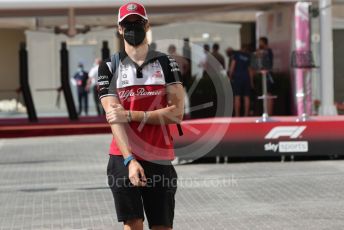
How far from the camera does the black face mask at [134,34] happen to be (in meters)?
5.16

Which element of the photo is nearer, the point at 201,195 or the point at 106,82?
the point at 106,82

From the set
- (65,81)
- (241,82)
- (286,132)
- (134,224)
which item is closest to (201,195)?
(286,132)

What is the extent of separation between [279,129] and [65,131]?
8.89 m

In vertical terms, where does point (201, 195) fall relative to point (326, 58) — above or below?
below

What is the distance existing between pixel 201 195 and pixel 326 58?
11.0 meters

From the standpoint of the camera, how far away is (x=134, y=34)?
5.16 metres

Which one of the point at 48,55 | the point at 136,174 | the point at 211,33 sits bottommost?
the point at 136,174

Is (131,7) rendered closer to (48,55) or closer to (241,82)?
(241,82)

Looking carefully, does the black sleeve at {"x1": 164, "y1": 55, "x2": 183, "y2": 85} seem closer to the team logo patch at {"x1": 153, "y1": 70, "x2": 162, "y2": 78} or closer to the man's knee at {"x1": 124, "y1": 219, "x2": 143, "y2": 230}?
the team logo patch at {"x1": 153, "y1": 70, "x2": 162, "y2": 78}

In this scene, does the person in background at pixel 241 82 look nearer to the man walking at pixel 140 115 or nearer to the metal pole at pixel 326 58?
the metal pole at pixel 326 58

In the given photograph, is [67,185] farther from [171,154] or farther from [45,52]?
[45,52]

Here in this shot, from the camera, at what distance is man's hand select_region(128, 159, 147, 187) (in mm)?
5043

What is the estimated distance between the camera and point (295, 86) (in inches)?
832

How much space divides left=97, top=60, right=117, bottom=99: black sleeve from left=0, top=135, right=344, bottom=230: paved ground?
3.35m
